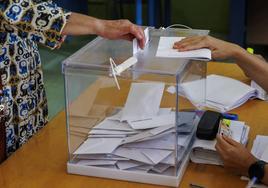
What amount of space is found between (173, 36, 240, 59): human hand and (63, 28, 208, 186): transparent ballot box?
6 cm

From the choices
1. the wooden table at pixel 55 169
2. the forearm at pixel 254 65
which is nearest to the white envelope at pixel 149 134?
the wooden table at pixel 55 169

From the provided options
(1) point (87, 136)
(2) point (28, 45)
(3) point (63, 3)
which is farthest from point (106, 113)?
(3) point (63, 3)

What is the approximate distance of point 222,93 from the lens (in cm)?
180

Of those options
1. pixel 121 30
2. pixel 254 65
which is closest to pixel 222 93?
pixel 254 65

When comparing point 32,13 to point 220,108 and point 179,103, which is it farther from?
point 220,108

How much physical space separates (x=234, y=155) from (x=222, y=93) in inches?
20.5

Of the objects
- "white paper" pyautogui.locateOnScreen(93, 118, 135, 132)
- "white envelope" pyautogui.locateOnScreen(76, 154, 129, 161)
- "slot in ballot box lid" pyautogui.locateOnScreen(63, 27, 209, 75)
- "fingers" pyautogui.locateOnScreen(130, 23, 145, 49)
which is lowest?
"white envelope" pyautogui.locateOnScreen(76, 154, 129, 161)

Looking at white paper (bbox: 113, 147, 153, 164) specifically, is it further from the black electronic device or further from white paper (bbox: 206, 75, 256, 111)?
white paper (bbox: 206, 75, 256, 111)

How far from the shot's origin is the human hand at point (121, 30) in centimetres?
147

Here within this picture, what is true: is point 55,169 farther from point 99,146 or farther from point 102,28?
point 102,28

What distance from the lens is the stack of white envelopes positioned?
1.31 meters

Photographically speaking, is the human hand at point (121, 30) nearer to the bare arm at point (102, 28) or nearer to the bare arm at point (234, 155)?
the bare arm at point (102, 28)

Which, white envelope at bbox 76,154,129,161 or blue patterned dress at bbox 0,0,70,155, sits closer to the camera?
white envelope at bbox 76,154,129,161

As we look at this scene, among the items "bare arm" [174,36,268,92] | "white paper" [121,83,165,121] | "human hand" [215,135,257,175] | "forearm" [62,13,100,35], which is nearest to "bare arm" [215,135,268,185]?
"human hand" [215,135,257,175]
